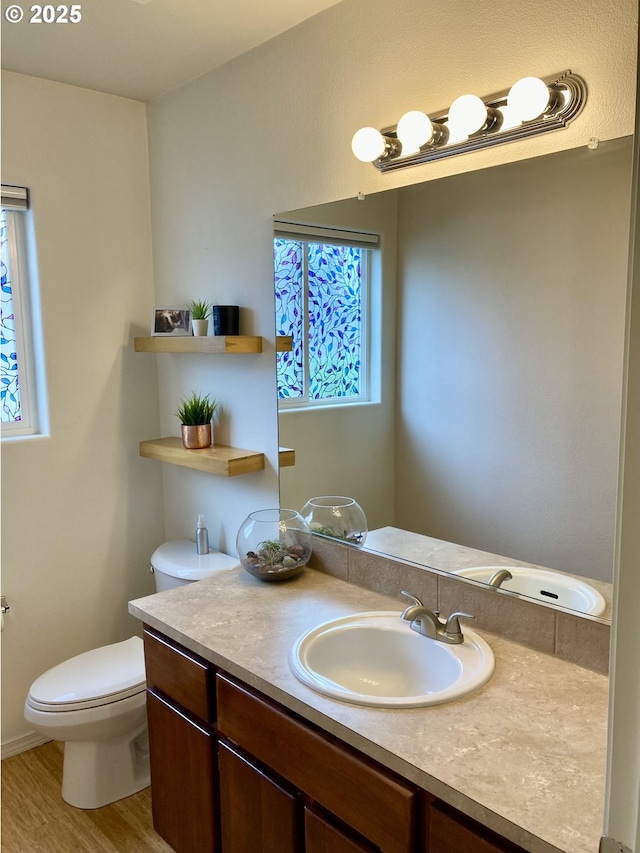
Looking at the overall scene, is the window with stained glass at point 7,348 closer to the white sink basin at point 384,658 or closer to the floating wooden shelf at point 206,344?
the floating wooden shelf at point 206,344

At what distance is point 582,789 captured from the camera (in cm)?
111

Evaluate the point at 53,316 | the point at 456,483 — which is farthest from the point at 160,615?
the point at 53,316

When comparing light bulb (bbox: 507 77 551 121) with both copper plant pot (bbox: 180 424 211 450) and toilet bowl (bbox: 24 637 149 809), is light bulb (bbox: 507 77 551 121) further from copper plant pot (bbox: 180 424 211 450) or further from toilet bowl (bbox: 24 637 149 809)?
toilet bowl (bbox: 24 637 149 809)

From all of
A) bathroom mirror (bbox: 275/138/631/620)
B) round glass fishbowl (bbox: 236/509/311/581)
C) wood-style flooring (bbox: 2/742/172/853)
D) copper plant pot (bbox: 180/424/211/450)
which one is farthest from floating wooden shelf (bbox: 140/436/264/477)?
wood-style flooring (bbox: 2/742/172/853)

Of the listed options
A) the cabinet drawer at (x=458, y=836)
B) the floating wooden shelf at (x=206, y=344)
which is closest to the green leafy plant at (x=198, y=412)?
the floating wooden shelf at (x=206, y=344)

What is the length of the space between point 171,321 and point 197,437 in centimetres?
48

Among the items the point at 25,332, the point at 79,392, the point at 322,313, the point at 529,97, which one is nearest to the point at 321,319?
the point at 322,313

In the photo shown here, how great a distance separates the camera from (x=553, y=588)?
1.58 metres

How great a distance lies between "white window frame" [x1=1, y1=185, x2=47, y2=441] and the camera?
250 centimetres

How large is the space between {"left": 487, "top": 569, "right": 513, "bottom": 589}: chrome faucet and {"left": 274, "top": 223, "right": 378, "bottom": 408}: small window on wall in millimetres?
649

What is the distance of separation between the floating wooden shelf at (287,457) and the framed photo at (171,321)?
661 mm

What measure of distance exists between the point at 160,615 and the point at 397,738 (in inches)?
33.2

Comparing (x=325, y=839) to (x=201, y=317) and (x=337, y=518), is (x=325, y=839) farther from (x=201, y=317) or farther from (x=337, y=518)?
(x=201, y=317)

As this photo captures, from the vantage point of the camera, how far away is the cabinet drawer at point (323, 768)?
1.24m
